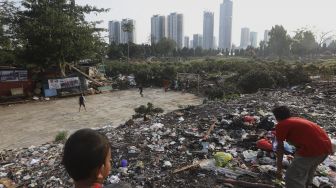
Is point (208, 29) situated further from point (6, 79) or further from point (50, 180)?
point (50, 180)

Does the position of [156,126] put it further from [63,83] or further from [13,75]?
[13,75]

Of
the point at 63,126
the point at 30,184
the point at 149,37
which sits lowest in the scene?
the point at 63,126

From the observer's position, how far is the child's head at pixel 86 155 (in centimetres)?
164

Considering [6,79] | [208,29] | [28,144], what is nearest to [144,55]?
[6,79]

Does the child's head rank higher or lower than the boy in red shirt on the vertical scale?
higher

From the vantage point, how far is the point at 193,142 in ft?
22.5

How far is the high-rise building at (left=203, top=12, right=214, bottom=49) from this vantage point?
13088cm

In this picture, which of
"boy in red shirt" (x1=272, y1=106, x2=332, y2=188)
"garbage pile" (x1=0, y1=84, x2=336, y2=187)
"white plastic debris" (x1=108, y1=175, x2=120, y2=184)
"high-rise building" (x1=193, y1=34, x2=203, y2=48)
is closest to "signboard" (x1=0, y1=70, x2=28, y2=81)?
"garbage pile" (x1=0, y1=84, x2=336, y2=187)

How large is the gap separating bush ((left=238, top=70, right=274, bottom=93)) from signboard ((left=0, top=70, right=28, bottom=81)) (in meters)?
16.7

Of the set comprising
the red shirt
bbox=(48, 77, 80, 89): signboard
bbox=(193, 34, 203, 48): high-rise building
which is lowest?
bbox=(48, 77, 80, 89): signboard

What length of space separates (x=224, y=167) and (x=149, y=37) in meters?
65.7

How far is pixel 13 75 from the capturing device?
2139 cm

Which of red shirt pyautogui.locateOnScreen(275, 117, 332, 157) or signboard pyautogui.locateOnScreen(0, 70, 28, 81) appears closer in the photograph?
red shirt pyautogui.locateOnScreen(275, 117, 332, 157)

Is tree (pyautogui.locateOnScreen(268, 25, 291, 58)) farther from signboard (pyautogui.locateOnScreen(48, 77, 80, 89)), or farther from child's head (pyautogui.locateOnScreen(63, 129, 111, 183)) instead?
child's head (pyautogui.locateOnScreen(63, 129, 111, 183))
